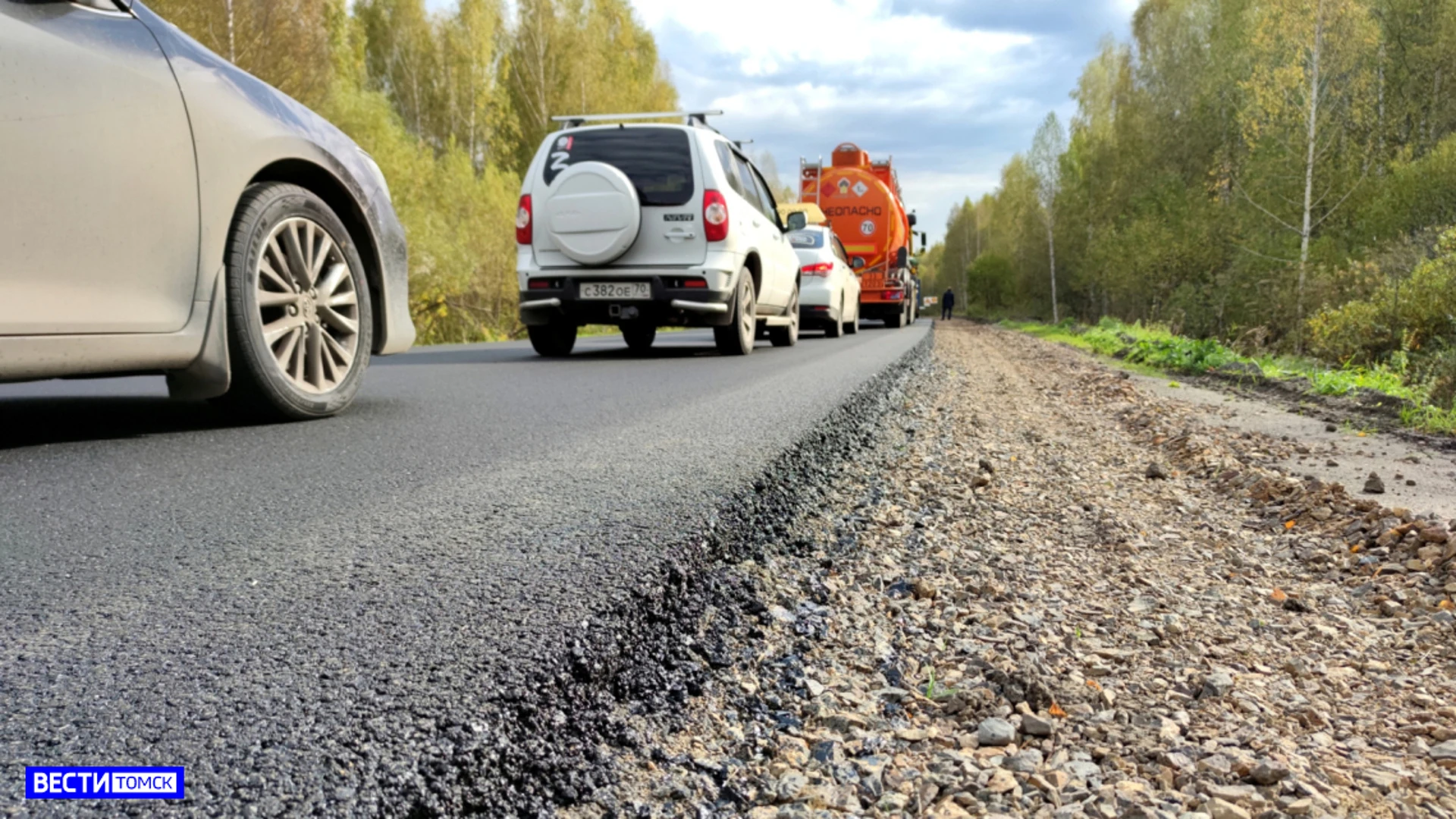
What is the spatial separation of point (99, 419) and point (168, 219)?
51.4 inches

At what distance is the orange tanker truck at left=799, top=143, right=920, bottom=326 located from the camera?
73.6 ft

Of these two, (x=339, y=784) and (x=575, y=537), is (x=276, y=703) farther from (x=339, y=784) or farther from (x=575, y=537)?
(x=575, y=537)

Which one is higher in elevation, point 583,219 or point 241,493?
point 583,219

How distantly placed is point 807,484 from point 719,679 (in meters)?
1.62

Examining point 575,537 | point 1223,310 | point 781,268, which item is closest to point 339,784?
point 575,537

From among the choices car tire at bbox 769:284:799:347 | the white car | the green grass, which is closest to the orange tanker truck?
the green grass

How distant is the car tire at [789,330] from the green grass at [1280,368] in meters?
3.99

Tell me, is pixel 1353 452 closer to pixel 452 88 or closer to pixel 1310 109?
pixel 1310 109

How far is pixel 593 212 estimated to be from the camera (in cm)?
787

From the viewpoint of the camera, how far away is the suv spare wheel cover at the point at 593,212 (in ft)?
25.7

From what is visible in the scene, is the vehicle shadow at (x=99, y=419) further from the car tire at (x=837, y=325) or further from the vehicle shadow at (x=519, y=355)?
the car tire at (x=837, y=325)

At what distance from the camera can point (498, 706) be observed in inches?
52.2

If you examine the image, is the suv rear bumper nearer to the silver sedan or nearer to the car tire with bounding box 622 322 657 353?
the car tire with bounding box 622 322 657 353

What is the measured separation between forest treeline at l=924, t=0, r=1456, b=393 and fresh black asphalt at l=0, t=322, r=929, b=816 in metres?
11.0
